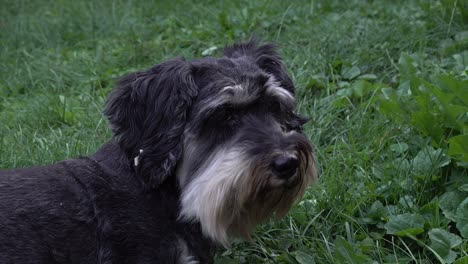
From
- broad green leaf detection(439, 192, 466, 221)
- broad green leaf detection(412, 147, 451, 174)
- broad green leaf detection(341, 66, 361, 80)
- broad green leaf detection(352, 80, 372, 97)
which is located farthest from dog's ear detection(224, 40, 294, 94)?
broad green leaf detection(341, 66, 361, 80)

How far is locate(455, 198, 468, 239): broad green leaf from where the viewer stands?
3895 millimetres

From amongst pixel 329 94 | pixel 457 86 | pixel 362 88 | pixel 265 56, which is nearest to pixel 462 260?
pixel 457 86

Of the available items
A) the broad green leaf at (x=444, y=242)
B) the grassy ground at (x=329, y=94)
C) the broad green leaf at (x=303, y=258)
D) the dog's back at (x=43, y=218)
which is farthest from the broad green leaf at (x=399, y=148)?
the dog's back at (x=43, y=218)

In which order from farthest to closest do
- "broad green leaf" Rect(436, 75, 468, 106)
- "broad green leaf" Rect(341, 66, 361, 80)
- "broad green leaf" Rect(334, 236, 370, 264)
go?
"broad green leaf" Rect(341, 66, 361, 80) < "broad green leaf" Rect(436, 75, 468, 106) < "broad green leaf" Rect(334, 236, 370, 264)

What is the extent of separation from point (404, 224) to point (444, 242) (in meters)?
0.25

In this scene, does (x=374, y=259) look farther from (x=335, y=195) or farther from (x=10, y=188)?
(x=10, y=188)

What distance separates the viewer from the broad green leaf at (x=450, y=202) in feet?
13.4

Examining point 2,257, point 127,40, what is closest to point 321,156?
point 2,257

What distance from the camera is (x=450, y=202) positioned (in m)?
4.11

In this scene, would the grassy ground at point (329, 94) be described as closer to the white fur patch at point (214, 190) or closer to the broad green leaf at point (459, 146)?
the broad green leaf at point (459, 146)

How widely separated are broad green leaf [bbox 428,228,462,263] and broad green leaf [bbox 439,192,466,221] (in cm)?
24

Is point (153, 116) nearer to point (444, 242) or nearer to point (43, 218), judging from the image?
point (43, 218)

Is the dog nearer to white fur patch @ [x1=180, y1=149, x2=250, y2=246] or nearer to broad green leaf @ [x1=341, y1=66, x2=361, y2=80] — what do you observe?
white fur patch @ [x1=180, y1=149, x2=250, y2=246]

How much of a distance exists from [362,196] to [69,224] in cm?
175
